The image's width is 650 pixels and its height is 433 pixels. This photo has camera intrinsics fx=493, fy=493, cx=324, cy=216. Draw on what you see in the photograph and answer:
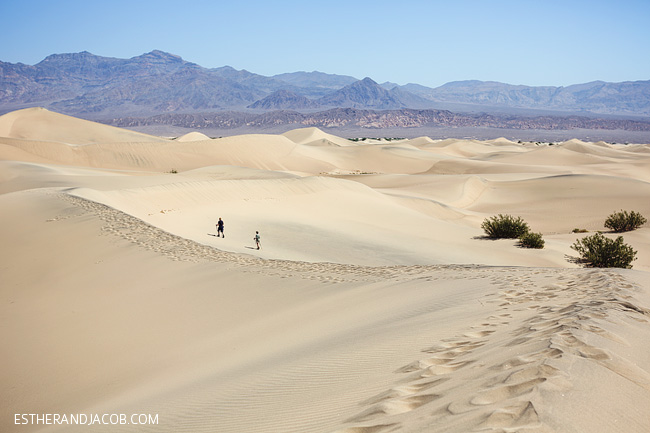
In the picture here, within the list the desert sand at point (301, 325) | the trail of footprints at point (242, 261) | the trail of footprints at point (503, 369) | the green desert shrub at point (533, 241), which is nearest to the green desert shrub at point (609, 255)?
the desert sand at point (301, 325)

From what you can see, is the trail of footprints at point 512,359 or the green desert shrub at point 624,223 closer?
the trail of footprints at point 512,359

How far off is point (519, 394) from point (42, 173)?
35.5m

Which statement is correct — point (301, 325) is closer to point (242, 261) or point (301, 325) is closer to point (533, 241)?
point (242, 261)

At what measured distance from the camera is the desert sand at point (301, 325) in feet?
12.0

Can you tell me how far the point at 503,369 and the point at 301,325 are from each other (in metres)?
4.59

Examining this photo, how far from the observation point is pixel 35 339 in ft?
28.4

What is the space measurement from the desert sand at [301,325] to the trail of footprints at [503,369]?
2 centimetres

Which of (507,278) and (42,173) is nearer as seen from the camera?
(507,278)

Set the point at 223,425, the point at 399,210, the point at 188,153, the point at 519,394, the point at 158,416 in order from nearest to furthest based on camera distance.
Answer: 1. the point at 519,394
2. the point at 223,425
3. the point at 158,416
4. the point at 399,210
5. the point at 188,153

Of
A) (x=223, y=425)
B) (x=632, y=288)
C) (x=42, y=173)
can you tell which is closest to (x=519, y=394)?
(x=223, y=425)

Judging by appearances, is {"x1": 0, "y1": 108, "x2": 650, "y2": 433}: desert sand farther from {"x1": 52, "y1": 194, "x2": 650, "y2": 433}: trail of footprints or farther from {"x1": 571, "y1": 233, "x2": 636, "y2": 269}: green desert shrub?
{"x1": 571, "y1": 233, "x2": 636, "y2": 269}: green desert shrub

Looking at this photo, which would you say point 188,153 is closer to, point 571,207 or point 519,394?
point 571,207

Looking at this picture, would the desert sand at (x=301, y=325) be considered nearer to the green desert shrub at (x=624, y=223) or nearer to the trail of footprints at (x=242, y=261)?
the trail of footprints at (x=242, y=261)

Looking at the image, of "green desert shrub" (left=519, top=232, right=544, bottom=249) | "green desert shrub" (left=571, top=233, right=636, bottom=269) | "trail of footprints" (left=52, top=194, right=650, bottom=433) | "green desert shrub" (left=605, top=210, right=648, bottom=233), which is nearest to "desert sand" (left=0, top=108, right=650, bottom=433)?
"trail of footprints" (left=52, top=194, right=650, bottom=433)
